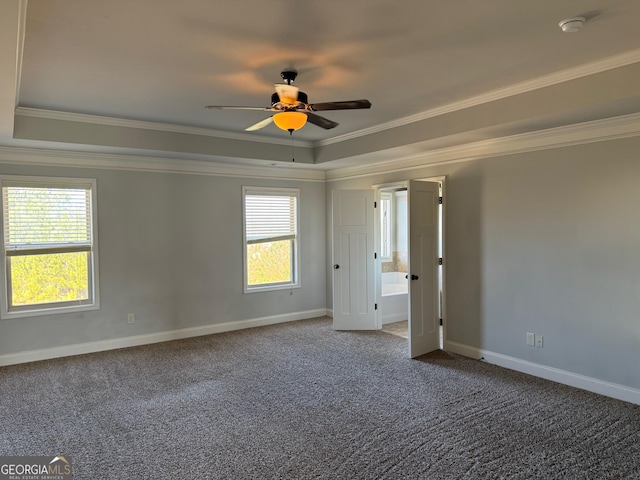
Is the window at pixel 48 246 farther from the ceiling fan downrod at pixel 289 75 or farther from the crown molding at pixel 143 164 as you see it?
the ceiling fan downrod at pixel 289 75

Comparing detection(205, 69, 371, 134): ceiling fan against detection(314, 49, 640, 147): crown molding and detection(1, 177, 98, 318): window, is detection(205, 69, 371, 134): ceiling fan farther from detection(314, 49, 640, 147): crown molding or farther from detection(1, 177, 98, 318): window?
detection(1, 177, 98, 318): window

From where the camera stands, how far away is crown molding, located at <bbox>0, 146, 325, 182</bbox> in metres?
4.52

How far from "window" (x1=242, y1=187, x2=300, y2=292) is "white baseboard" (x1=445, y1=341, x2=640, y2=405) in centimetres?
274

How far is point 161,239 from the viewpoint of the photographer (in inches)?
212

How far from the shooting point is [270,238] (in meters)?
6.32

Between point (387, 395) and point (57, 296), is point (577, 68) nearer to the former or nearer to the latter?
point (387, 395)

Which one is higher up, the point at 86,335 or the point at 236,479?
the point at 86,335

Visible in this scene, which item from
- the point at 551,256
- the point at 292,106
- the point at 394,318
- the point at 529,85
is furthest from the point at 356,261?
the point at 292,106

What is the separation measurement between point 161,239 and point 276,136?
6.66ft

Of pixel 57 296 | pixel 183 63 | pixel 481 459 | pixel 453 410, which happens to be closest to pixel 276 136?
pixel 183 63

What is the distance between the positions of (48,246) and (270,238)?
2853mm

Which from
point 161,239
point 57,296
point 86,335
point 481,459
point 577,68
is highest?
point 577,68

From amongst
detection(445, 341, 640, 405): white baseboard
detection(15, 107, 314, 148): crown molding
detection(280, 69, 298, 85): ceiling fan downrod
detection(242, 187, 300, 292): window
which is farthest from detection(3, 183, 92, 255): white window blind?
detection(445, 341, 640, 405): white baseboard

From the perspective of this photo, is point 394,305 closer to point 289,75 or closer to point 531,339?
point 531,339
